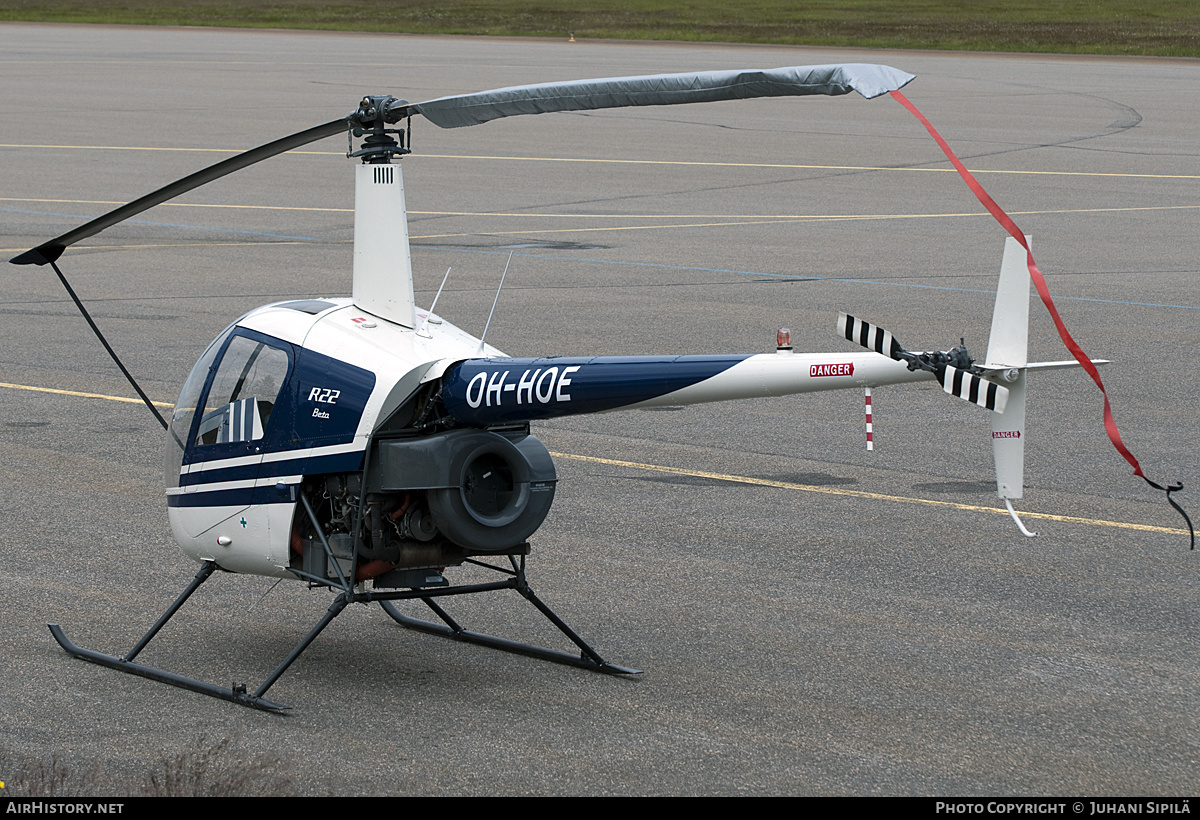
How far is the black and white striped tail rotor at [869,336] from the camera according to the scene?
6.32 metres

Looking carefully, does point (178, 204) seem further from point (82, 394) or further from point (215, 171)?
point (215, 171)

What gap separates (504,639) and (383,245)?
2.42 m

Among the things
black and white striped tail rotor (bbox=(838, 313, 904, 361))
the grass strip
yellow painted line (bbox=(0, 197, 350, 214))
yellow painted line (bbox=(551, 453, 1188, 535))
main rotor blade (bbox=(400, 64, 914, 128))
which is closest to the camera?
main rotor blade (bbox=(400, 64, 914, 128))

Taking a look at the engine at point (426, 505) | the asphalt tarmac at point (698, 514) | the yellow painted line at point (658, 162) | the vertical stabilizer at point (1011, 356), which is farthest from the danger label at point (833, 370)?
the yellow painted line at point (658, 162)

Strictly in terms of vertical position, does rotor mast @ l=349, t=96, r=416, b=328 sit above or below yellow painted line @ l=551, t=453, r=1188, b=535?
above

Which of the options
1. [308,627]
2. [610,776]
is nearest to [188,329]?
[308,627]

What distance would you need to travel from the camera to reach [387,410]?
24.1 ft

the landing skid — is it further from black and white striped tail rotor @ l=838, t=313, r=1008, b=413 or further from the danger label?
black and white striped tail rotor @ l=838, t=313, r=1008, b=413

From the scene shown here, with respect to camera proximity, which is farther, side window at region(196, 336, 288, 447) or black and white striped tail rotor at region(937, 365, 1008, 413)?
side window at region(196, 336, 288, 447)

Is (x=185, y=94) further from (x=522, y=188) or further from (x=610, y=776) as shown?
(x=610, y=776)

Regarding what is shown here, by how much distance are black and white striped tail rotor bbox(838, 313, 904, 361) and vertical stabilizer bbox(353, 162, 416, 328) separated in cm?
229

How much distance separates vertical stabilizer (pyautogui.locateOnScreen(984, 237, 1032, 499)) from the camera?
6457 millimetres

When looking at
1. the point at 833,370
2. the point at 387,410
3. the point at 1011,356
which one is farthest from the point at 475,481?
the point at 1011,356

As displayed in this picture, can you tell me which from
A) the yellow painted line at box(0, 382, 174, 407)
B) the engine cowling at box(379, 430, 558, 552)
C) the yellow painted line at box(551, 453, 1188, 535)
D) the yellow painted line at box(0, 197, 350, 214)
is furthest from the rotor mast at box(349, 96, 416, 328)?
the yellow painted line at box(0, 197, 350, 214)
